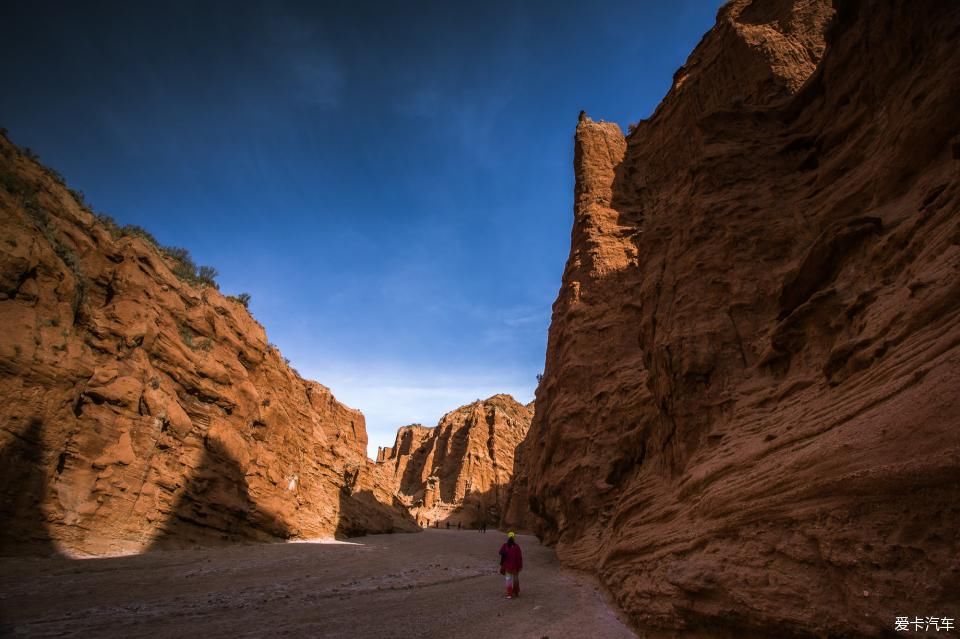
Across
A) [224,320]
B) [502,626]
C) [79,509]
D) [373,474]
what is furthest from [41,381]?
[373,474]

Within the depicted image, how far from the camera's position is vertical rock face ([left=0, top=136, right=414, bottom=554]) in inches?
432

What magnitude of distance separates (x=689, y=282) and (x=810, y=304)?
3482 mm

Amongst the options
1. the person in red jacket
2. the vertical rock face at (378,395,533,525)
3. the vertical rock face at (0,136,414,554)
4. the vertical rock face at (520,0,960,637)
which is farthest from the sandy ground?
the vertical rock face at (378,395,533,525)

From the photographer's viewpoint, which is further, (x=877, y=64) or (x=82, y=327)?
(x=82, y=327)

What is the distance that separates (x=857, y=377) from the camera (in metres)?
5.16

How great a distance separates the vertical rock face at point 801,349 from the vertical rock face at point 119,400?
1404 cm

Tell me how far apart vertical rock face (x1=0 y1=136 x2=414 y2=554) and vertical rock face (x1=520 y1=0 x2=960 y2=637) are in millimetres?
14040

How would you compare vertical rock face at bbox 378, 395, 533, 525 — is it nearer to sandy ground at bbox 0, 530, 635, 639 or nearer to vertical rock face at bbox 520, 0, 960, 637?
sandy ground at bbox 0, 530, 635, 639

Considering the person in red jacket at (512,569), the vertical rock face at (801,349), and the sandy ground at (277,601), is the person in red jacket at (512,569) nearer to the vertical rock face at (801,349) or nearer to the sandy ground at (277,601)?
the sandy ground at (277,601)

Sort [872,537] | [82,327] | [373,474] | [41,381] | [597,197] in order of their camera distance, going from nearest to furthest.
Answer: [872,537], [41,381], [82,327], [597,197], [373,474]

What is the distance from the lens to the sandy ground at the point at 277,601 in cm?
609

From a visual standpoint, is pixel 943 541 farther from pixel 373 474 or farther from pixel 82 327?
pixel 373 474

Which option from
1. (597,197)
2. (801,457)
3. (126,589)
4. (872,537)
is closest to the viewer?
(872,537)

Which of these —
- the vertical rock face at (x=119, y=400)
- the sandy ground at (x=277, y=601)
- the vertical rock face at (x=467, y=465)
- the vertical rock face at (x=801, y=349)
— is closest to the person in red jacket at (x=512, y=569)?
the sandy ground at (x=277, y=601)
